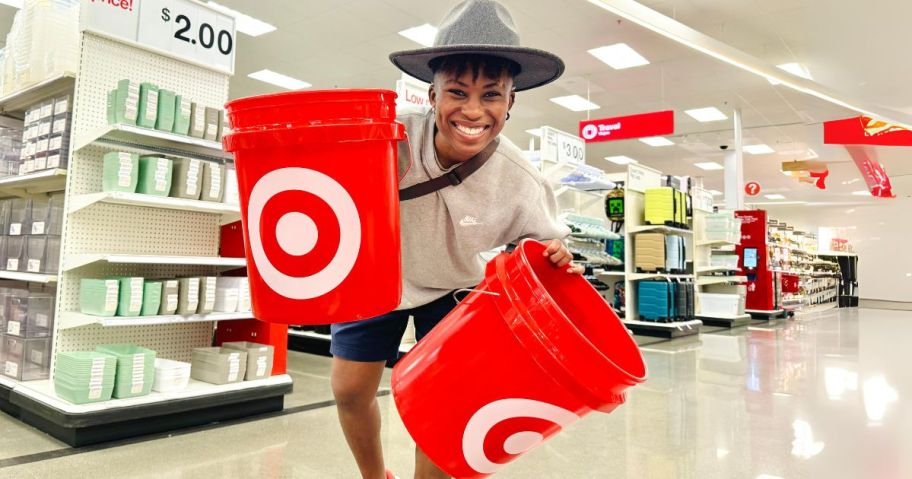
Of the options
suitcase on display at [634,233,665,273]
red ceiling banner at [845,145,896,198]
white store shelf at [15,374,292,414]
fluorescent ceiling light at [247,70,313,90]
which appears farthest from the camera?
red ceiling banner at [845,145,896,198]

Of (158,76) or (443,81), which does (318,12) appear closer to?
(158,76)

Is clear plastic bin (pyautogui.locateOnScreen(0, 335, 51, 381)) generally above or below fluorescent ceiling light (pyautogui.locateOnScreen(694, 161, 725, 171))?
below

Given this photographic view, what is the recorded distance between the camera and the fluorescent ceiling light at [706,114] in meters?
11.9

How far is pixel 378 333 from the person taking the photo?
139 centimetres

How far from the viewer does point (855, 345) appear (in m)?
7.15

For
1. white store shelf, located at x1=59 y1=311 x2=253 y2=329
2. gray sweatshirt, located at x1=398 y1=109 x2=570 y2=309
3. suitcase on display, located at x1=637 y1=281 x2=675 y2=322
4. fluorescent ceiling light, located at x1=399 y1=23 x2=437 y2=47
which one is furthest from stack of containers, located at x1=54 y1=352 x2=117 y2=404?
fluorescent ceiling light, located at x1=399 y1=23 x2=437 y2=47

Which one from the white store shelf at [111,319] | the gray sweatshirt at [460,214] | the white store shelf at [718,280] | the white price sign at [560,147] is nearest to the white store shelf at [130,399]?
the white store shelf at [111,319]

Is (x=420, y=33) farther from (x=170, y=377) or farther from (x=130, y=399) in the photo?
(x=130, y=399)

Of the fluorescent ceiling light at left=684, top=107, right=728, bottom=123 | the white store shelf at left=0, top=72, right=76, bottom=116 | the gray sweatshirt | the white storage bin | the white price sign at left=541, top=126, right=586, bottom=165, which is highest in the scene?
the fluorescent ceiling light at left=684, top=107, right=728, bottom=123

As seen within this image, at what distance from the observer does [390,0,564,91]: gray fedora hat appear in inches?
39.1

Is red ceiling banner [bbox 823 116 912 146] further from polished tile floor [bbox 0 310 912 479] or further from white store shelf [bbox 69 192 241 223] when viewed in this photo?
white store shelf [bbox 69 192 241 223]

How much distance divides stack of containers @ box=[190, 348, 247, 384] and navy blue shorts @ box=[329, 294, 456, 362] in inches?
76.5

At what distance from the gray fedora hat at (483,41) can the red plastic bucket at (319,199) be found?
0.17 meters

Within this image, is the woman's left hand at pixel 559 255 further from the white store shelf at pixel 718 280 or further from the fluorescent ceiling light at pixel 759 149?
the fluorescent ceiling light at pixel 759 149
